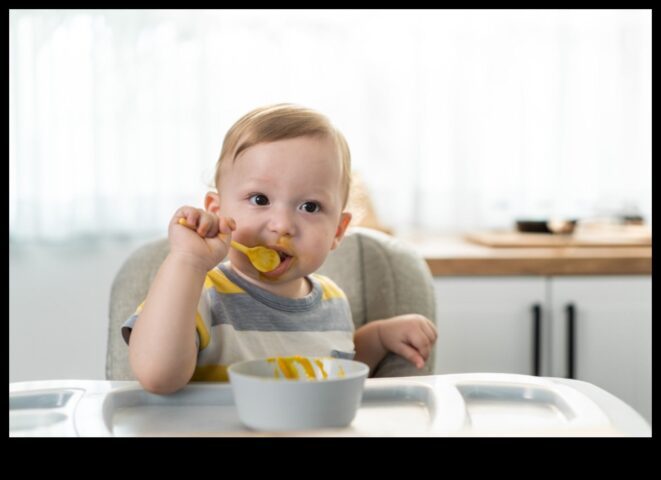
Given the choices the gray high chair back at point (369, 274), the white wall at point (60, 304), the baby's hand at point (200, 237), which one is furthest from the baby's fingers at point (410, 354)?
the white wall at point (60, 304)

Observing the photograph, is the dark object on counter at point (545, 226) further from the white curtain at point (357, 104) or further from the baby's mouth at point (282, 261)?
the baby's mouth at point (282, 261)

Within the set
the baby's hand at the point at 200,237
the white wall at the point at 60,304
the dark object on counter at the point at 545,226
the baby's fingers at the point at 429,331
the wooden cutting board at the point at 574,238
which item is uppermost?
the baby's hand at the point at 200,237

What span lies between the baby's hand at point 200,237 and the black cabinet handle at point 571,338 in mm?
1253

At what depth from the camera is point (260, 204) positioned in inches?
39.4

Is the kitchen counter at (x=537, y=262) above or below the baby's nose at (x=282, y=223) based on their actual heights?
below

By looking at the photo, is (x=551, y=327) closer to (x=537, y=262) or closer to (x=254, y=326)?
(x=537, y=262)

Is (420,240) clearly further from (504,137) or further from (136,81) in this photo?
(136,81)

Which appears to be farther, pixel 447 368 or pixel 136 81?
pixel 136 81

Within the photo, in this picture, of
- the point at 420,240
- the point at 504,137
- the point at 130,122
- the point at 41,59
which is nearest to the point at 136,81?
the point at 130,122

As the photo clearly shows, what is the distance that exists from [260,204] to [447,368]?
1.04 metres

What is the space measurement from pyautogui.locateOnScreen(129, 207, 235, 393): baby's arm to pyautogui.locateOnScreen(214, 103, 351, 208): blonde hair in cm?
21

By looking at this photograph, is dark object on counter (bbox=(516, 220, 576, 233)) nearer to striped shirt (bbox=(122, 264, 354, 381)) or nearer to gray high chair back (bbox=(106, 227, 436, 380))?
gray high chair back (bbox=(106, 227, 436, 380))

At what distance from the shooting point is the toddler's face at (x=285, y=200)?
1.00 metres
